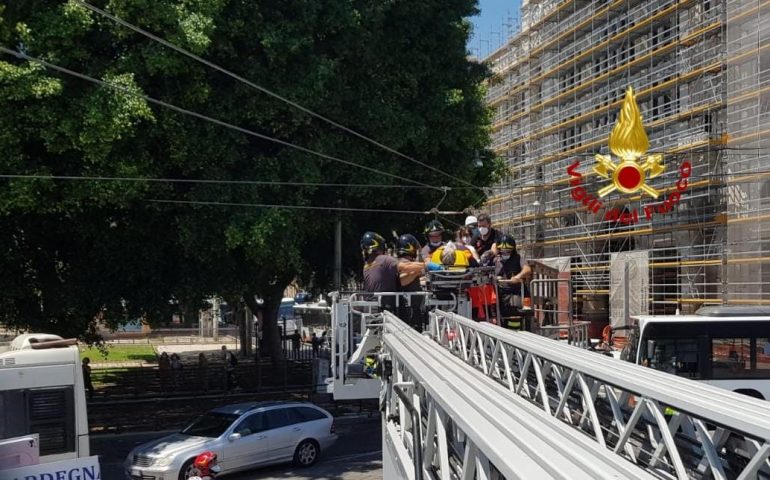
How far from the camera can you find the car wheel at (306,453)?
1577cm

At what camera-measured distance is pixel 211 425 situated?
599 inches

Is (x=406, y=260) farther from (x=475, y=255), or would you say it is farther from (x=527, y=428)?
(x=527, y=428)

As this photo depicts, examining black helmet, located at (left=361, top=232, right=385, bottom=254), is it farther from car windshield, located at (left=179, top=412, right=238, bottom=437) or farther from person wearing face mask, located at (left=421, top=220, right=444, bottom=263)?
car windshield, located at (left=179, top=412, right=238, bottom=437)

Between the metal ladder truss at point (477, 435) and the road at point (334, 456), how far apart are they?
9.10 meters

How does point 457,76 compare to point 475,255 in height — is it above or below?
above

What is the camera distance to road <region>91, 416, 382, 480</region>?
1529 centimetres

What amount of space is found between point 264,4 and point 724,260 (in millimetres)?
15584

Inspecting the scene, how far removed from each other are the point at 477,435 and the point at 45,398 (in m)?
9.11

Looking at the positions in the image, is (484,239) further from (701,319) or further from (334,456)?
(334,456)

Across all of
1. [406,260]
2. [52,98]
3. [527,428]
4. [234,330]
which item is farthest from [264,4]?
[234,330]

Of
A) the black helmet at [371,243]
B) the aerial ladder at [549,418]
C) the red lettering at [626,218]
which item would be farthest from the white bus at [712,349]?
the red lettering at [626,218]

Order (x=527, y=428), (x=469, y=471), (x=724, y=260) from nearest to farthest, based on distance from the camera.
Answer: (x=527, y=428) < (x=469, y=471) < (x=724, y=260)

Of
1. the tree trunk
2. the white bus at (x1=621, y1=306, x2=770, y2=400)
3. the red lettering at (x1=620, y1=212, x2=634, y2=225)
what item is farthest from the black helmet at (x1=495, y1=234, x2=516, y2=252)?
the red lettering at (x1=620, y1=212, x2=634, y2=225)

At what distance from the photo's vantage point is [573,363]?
4738mm
